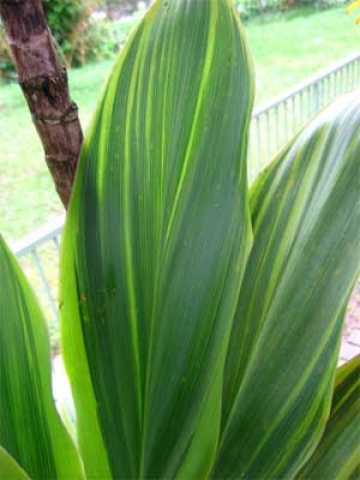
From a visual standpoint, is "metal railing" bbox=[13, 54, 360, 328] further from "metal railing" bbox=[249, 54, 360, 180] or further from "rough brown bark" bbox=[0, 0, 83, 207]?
"rough brown bark" bbox=[0, 0, 83, 207]

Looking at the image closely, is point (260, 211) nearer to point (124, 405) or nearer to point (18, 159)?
point (124, 405)

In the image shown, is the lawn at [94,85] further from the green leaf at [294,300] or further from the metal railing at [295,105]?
the green leaf at [294,300]

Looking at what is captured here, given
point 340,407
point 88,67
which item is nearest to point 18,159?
point 88,67

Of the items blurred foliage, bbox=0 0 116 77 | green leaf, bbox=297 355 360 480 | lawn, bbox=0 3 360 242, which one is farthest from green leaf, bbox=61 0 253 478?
blurred foliage, bbox=0 0 116 77

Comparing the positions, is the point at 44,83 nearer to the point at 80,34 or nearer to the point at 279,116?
the point at 279,116

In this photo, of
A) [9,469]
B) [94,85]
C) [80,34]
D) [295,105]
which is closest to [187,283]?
[9,469]

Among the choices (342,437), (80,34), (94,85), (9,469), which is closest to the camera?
(9,469)
